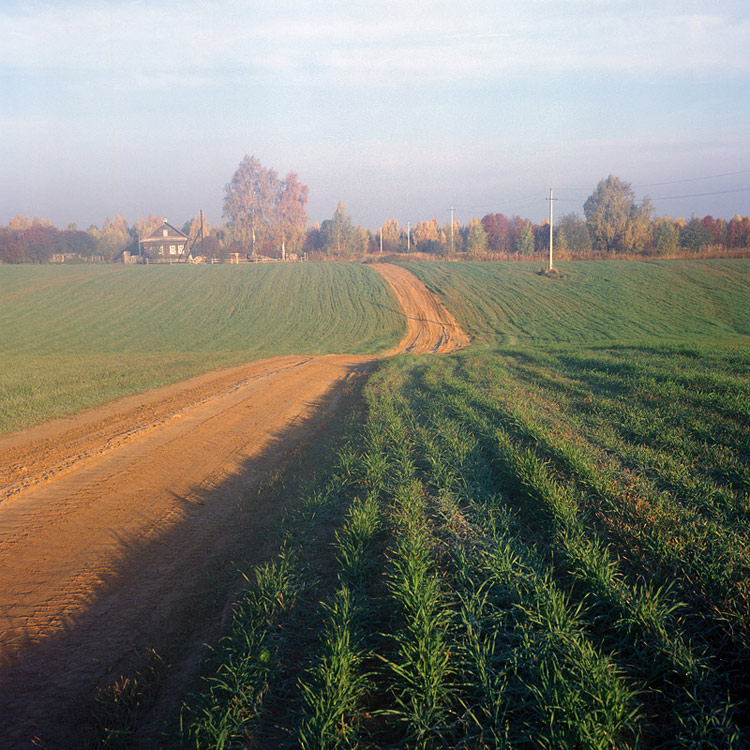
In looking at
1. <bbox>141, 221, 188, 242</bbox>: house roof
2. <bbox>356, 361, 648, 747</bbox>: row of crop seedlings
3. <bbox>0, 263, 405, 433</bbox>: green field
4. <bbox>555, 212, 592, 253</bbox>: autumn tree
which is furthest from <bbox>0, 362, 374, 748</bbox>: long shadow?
<bbox>141, 221, 188, 242</bbox>: house roof

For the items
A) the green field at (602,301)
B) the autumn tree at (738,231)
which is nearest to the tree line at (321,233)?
the autumn tree at (738,231)

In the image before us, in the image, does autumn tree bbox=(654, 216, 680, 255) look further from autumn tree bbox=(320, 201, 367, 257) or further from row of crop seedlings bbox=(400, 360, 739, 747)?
row of crop seedlings bbox=(400, 360, 739, 747)

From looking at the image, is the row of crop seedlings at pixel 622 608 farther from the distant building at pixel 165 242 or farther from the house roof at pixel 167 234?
the house roof at pixel 167 234

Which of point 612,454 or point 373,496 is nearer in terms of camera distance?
point 373,496

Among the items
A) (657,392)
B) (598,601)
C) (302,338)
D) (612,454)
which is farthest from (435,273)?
(598,601)

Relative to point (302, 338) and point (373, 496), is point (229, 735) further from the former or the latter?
point (302, 338)

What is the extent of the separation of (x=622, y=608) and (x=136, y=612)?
13.0ft

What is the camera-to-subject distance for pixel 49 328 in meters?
35.9

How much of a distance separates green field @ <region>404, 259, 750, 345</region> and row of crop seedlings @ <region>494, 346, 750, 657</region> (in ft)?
65.4

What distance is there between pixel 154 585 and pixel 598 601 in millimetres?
3976

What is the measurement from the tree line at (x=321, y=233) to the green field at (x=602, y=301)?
30.0 meters

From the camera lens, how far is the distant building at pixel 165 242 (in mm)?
93312

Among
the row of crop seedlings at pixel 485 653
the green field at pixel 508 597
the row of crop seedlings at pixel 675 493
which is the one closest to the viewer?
the row of crop seedlings at pixel 485 653

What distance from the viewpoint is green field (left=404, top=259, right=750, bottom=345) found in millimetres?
32688
